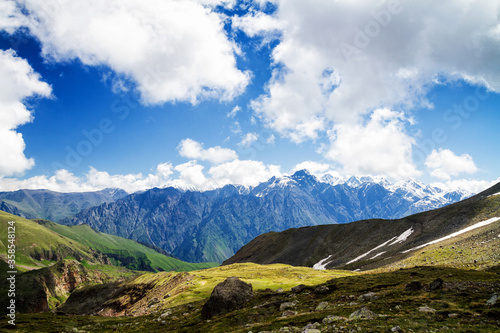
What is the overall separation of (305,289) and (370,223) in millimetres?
164237

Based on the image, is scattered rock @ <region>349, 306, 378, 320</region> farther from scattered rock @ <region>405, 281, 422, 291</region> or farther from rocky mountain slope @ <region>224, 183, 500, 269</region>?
rocky mountain slope @ <region>224, 183, 500, 269</region>

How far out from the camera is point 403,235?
14800 centimetres

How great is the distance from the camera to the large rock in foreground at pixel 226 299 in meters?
43.1

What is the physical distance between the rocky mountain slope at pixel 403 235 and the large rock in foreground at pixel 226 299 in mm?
65062

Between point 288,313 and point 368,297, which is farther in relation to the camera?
point 368,297

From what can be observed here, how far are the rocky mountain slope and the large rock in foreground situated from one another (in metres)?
65.1

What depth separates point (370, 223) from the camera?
7416 inches

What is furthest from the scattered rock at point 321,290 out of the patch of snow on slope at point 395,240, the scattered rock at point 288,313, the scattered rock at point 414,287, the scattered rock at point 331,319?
the patch of snow on slope at point 395,240

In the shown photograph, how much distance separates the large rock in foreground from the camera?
141ft

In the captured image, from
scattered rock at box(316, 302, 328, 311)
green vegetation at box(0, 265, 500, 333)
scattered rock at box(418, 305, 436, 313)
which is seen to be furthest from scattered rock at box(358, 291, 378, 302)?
scattered rock at box(418, 305, 436, 313)

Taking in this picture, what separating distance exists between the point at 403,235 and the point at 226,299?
14164 cm

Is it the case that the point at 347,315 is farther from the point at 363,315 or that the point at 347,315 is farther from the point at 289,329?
the point at 289,329

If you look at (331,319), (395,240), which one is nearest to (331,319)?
(331,319)

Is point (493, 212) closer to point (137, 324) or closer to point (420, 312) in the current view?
point (420, 312)
